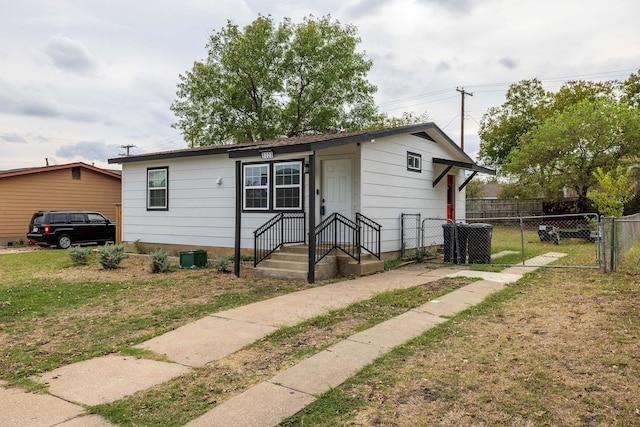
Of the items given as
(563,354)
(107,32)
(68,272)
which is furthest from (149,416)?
(107,32)

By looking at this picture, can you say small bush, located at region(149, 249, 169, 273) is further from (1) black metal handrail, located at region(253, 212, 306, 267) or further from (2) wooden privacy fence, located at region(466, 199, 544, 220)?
(2) wooden privacy fence, located at region(466, 199, 544, 220)

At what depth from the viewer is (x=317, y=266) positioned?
28.5 ft

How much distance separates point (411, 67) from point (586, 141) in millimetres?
10691

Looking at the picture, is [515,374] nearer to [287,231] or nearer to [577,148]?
[287,231]

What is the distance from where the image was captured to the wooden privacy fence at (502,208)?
2686 cm

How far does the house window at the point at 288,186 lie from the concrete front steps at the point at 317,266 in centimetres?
141

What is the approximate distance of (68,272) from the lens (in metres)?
10.2

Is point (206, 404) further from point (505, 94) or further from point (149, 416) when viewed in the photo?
point (505, 94)

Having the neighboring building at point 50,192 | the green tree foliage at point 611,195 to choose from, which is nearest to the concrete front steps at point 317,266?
the green tree foliage at point 611,195

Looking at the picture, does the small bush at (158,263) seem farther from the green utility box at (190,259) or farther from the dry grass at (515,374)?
the dry grass at (515,374)

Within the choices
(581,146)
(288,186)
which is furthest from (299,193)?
(581,146)

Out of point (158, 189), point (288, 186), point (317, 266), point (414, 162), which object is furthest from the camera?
point (158, 189)

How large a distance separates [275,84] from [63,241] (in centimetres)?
1536

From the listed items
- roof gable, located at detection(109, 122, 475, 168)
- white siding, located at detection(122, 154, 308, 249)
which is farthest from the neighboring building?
white siding, located at detection(122, 154, 308, 249)
